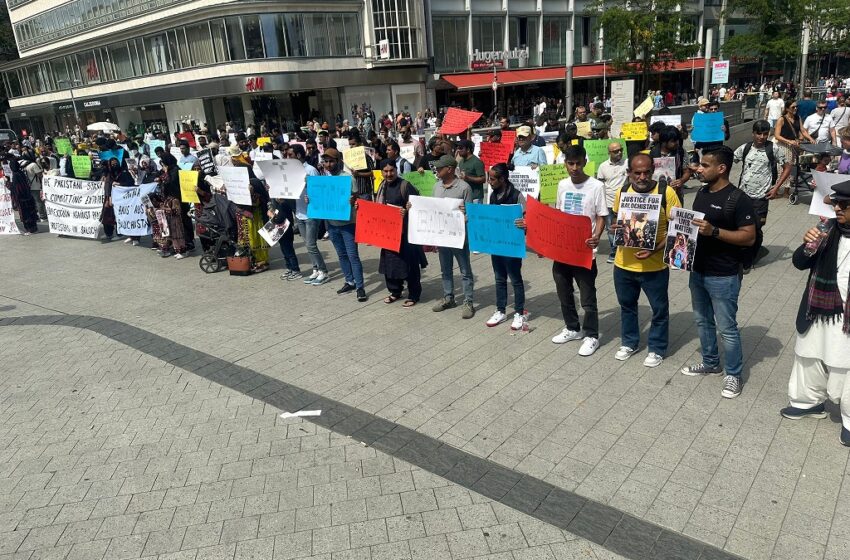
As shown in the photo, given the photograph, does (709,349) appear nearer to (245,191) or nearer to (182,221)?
(245,191)

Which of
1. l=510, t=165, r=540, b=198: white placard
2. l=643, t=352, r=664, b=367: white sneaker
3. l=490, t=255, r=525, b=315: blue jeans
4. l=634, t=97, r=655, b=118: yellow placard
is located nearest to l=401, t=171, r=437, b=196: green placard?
l=510, t=165, r=540, b=198: white placard

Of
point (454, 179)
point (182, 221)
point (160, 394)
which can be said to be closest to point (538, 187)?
point (454, 179)

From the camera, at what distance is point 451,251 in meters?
7.35

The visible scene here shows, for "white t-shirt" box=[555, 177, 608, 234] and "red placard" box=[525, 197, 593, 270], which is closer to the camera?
"red placard" box=[525, 197, 593, 270]

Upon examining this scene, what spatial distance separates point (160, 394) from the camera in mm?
5961

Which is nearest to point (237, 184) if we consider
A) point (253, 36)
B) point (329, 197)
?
point (329, 197)

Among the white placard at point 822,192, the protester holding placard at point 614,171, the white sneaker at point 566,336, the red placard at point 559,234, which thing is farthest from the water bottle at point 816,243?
the protester holding placard at point 614,171

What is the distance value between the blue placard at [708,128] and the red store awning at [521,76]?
3411 cm

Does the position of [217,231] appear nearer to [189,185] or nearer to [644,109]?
[189,185]

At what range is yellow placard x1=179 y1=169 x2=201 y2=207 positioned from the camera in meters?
10.5

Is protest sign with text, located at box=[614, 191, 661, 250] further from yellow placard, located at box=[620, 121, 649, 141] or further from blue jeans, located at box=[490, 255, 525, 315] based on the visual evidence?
yellow placard, located at box=[620, 121, 649, 141]

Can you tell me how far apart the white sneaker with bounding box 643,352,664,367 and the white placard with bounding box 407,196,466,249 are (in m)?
2.33

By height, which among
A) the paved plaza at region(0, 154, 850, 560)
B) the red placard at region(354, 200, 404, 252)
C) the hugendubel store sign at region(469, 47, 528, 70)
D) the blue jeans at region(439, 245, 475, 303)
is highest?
the hugendubel store sign at region(469, 47, 528, 70)

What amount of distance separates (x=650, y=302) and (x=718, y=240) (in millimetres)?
912
